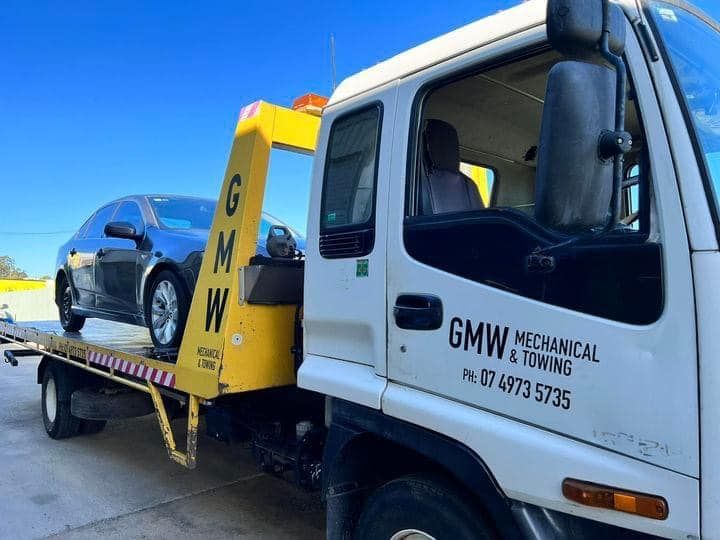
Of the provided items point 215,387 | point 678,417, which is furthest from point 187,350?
point 678,417

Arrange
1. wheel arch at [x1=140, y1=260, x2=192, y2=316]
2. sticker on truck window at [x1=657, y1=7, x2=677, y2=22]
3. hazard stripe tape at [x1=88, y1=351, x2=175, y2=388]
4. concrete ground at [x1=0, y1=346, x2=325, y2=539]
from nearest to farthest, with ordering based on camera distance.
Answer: sticker on truck window at [x1=657, y1=7, x2=677, y2=22] < hazard stripe tape at [x1=88, y1=351, x2=175, y2=388] < concrete ground at [x1=0, y1=346, x2=325, y2=539] < wheel arch at [x1=140, y1=260, x2=192, y2=316]

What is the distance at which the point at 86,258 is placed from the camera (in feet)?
22.2

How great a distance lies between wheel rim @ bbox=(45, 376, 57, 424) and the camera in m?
6.33

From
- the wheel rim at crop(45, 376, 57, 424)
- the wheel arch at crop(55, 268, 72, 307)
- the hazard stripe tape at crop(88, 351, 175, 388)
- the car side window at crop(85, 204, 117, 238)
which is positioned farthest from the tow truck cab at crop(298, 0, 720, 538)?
the wheel arch at crop(55, 268, 72, 307)

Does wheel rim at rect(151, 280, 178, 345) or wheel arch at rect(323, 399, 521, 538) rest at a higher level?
wheel rim at rect(151, 280, 178, 345)

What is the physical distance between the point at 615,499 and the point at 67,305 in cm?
694

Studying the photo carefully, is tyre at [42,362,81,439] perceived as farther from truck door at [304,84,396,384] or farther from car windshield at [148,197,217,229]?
truck door at [304,84,396,384]

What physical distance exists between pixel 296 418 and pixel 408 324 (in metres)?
1.38

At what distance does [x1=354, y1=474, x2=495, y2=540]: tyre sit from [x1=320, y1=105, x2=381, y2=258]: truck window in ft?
3.17

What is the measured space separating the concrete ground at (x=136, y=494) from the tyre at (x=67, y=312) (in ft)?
4.10

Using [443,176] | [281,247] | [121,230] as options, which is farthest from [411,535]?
[121,230]

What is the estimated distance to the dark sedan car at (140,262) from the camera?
4781 mm

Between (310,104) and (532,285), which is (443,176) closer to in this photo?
(532,285)

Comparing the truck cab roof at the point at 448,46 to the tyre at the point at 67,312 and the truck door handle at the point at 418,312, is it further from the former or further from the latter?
the tyre at the point at 67,312
